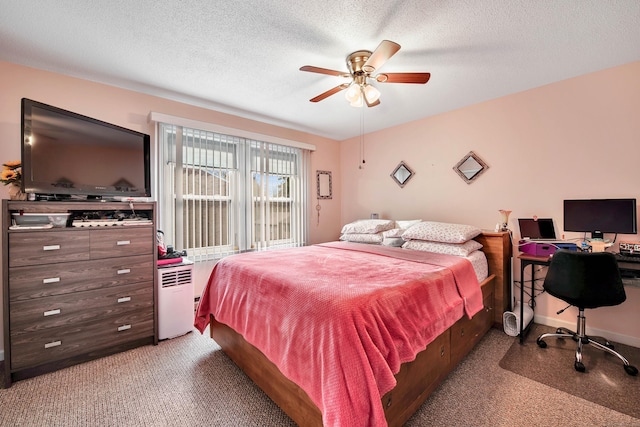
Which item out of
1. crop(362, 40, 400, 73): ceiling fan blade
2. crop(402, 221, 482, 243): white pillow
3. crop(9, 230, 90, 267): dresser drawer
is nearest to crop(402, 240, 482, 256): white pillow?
crop(402, 221, 482, 243): white pillow

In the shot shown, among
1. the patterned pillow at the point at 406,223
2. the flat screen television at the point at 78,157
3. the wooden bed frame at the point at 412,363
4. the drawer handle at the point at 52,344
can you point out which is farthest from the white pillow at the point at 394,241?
the drawer handle at the point at 52,344

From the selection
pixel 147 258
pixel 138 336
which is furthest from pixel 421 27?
pixel 138 336

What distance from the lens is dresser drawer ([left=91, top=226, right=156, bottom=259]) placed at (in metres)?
2.17

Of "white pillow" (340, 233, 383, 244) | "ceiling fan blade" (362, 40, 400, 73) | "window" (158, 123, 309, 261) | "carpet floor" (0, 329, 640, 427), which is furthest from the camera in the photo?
"white pillow" (340, 233, 383, 244)

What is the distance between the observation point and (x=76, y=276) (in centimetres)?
207

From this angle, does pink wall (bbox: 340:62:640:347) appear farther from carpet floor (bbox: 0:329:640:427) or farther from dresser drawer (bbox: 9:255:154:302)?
dresser drawer (bbox: 9:255:154:302)

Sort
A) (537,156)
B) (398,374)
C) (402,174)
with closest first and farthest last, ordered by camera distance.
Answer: (398,374), (537,156), (402,174)

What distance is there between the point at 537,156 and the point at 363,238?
214 centimetres

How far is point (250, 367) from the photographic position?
1.87 meters

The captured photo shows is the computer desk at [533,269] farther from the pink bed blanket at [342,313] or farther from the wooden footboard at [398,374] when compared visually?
the pink bed blanket at [342,313]

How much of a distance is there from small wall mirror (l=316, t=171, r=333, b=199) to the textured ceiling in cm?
181

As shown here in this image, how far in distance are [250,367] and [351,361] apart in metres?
1.06

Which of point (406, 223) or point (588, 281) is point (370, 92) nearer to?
point (406, 223)

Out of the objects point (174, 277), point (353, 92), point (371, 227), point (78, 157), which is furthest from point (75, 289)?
point (371, 227)
